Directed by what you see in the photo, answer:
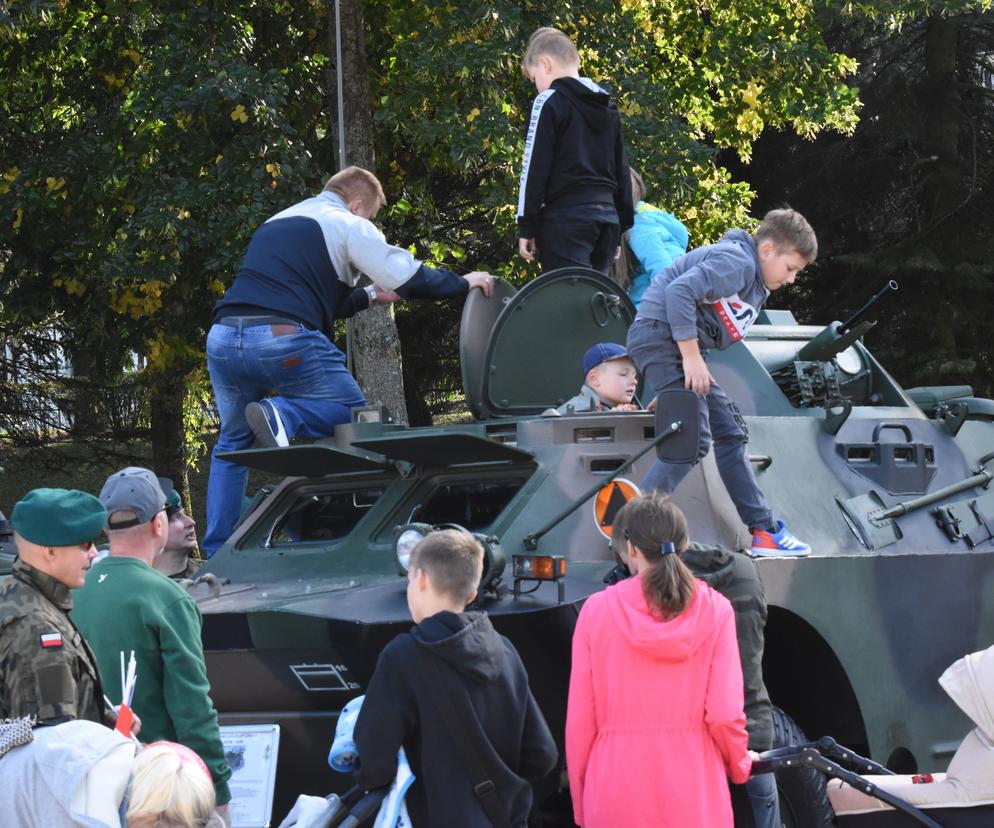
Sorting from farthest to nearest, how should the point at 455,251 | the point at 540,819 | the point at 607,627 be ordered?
the point at 455,251
the point at 540,819
the point at 607,627

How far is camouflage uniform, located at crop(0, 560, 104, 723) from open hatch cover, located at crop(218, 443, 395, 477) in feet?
7.75

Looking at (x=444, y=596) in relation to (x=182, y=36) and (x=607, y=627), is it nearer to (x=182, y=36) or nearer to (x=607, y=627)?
(x=607, y=627)

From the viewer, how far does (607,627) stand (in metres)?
4.74

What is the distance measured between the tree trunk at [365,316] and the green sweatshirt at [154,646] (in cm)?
820

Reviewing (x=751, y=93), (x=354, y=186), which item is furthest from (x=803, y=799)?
A: (x=751, y=93)

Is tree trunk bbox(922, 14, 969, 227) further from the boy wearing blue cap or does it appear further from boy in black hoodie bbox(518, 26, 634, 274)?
the boy wearing blue cap

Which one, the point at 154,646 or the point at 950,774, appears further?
the point at 950,774

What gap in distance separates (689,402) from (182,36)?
28.8 feet

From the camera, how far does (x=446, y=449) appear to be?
247 inches

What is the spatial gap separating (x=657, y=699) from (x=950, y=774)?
1.12 metres

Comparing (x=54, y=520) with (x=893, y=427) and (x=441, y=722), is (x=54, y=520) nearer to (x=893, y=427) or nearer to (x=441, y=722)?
(x=441, y=722)

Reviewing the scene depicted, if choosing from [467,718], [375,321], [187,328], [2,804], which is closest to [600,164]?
[467,718]

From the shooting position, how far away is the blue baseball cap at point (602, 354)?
692 cm

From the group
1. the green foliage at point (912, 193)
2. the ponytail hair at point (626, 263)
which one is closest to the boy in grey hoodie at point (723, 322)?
the ponytail hair at point (626, 263)
